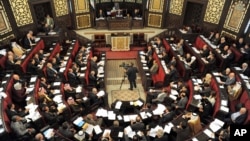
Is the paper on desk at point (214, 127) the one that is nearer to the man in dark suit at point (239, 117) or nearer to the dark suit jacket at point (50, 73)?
the man in dark suit at point (239, 117)

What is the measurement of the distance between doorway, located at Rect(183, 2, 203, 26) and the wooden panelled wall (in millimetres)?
463

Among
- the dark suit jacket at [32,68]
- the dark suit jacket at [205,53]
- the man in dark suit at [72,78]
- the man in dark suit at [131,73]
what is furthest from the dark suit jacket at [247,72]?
the dark suit jacket at [32,68]

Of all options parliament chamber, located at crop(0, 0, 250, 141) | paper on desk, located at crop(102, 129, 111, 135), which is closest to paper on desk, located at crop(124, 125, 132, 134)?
parliament chamber, located at crop(0, 0, 250, 141)

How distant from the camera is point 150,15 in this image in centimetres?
1653

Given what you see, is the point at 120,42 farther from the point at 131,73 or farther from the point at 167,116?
the point at 167,116

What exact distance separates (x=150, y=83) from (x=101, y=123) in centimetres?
358

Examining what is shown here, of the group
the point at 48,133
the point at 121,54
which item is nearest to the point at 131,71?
the point at 121,54

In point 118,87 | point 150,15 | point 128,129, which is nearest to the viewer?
point 128,129

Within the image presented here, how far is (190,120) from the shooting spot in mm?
7406

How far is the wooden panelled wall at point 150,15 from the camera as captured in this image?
12.4 meters

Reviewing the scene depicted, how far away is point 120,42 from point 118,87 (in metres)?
4.01

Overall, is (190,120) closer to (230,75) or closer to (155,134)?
(155,134)

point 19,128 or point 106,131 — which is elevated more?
point 19,128

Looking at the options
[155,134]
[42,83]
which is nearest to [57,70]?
[42,83]
